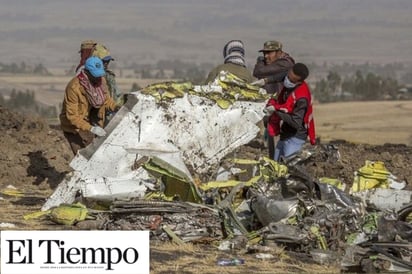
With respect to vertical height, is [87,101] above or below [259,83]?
below

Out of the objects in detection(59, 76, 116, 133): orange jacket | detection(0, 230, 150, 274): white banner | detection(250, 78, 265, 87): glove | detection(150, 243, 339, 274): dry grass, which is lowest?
detection(150, 243, 339, 274): dry grass

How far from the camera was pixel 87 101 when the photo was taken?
1395 centimetres

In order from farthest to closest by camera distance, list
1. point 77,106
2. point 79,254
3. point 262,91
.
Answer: point 262,91 → point 77,106 → point 79,254

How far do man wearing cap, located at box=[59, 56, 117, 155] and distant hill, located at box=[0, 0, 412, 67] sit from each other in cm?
8289

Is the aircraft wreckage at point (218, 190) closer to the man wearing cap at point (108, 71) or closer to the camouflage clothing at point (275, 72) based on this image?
the man wearing cap at point (108, 71)

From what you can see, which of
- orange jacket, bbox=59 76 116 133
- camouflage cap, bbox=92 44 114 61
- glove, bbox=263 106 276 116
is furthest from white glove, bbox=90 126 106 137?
glove, bbox=263 106 276 116

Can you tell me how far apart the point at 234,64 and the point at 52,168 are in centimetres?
333

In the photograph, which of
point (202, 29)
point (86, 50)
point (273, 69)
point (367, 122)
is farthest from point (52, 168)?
point (202, 29)

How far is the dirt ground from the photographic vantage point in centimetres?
1105

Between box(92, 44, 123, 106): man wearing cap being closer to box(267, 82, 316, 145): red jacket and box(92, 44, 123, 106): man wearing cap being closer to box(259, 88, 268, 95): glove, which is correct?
box(259, 88, 268, 95): glove

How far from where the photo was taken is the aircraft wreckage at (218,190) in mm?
11602

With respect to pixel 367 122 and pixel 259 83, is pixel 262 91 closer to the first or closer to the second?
pixel 259 83

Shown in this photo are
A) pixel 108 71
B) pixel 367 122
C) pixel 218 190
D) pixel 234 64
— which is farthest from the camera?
pixel 367 122

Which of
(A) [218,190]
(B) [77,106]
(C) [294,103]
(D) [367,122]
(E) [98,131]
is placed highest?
(C) [294,103]
